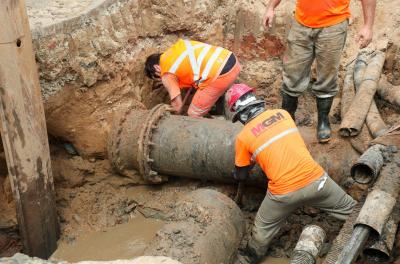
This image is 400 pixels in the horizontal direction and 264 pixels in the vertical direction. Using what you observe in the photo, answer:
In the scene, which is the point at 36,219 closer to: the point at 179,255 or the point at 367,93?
the point at 179,255

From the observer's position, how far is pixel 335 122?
595cm

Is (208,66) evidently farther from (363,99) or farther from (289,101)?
(363,99)

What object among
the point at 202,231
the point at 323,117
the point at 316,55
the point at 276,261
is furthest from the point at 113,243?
the point at 316,55

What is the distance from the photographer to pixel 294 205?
4.58m

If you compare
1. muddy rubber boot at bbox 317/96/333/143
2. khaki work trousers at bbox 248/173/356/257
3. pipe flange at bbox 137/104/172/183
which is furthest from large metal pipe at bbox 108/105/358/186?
khaki work trousers at bbox 248/173/356/257

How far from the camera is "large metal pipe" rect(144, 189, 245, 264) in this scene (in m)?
4.17

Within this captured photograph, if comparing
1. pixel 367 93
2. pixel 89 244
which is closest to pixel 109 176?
pixel 89 244

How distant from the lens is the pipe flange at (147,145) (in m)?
5.40

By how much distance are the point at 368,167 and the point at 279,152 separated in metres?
0.76

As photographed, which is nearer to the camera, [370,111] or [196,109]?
[370,111]

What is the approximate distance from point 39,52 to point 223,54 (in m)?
2.13

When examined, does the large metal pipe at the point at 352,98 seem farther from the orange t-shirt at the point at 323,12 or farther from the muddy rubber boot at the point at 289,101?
the orange t-shirt at the point at 323,12

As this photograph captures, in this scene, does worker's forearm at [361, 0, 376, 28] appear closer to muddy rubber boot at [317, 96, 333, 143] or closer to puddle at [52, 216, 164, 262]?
muddy rubber boot at [317, 96, 333, 143]

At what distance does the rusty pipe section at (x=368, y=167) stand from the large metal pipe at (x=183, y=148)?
474 mm
